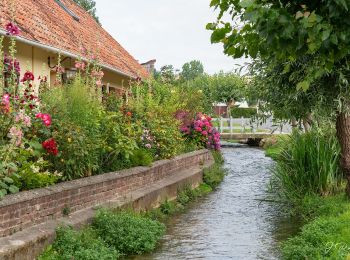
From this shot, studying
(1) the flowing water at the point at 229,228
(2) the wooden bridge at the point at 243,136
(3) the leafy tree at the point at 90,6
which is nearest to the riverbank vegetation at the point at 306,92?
(1) the flowing water at the point at 229,228

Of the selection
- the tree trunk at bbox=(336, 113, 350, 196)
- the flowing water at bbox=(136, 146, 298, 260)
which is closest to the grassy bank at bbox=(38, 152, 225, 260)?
the flowing water at bbox=(136, 146, 298, 260)

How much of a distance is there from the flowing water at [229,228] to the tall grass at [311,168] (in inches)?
24.4

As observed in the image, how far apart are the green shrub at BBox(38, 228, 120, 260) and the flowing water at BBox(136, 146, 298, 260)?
31.5 inches

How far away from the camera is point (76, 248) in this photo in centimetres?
649

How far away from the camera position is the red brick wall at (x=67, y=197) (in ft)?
20.0

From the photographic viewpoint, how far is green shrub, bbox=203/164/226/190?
49.1 ft

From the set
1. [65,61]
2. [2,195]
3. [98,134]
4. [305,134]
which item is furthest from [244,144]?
[2,195]

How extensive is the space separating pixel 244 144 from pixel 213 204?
25.2 metres

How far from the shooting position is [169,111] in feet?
47.3

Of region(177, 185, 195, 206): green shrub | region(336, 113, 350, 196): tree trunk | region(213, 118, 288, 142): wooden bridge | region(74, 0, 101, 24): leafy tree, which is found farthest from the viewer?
region(74, 0, 101, 24): leafy tree

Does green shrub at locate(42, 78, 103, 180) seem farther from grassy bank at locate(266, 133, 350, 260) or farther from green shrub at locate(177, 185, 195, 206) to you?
grassy bank at locate(266, 133, 350, 260)

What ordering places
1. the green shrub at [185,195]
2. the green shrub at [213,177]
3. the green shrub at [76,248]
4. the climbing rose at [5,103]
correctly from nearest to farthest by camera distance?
the green shrub at [76,248]
the climbing rose at [5,103]
the green shrub at [185,195]
the green shrub at [213,177]

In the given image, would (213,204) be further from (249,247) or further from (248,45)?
(248,45)

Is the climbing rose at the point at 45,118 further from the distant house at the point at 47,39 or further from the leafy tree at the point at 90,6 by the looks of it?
the leafy tree at the point at 90,6
